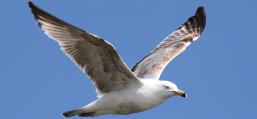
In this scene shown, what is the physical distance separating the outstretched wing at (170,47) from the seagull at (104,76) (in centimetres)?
115

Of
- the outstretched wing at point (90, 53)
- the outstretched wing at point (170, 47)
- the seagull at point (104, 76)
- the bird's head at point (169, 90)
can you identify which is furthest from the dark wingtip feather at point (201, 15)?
the outstretched wing at point (90, 53)

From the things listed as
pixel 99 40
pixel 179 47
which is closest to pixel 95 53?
pixel 99 40

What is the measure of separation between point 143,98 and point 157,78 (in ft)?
4.19

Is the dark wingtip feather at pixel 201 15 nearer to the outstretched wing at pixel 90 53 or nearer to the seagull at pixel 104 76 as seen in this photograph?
the seagull at pixel 104 76

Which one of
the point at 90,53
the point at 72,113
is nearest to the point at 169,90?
the point at 90,53

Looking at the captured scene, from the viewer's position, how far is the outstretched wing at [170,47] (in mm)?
11781

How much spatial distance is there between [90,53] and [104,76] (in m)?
0.48

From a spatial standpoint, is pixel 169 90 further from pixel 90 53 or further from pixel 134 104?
pixel 90 53

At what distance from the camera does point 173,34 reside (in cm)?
1397

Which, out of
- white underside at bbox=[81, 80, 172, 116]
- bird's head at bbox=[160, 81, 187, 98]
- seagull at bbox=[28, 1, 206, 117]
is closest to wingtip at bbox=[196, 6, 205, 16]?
seagull at bbox=[28, 1, 206, 117]

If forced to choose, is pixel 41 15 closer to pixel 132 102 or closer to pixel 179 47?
pixel 132 102

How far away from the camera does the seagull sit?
972 centimetres

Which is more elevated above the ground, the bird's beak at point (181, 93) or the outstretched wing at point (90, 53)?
the outstretched wing at point (90, 53)

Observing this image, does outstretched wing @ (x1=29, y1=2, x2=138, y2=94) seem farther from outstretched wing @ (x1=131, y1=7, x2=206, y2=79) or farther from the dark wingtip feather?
the dark wingtip feather
